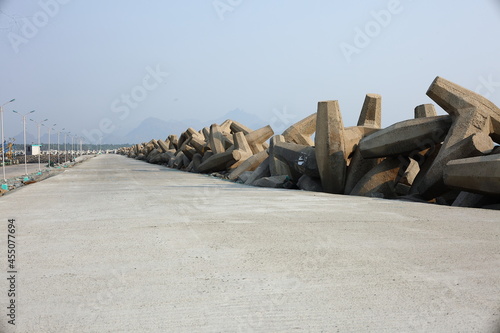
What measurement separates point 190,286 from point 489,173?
Result: 530 centimetres

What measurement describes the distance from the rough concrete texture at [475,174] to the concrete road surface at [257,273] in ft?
2.07

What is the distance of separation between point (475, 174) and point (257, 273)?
4.81 meters

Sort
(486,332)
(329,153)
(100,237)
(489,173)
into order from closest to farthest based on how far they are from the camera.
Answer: (486,332), (100,237), (489,173), (329,153)

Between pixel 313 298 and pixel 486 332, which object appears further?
pixel 313 298

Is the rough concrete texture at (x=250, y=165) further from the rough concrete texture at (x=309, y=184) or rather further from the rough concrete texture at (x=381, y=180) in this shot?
the rough concrete texture at (x=381, y=180)

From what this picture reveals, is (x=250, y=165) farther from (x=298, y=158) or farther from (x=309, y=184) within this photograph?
(x=309, y=184)

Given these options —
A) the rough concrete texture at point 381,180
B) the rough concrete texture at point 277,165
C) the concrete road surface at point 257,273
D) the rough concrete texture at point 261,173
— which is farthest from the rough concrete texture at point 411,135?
the rough concrete texture at point 261,173

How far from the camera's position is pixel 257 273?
11.8 ft

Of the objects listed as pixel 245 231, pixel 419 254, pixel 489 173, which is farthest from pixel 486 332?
pixel 489 173

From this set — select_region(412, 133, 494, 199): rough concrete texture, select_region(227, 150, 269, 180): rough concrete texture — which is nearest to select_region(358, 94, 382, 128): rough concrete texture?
select_region(412, 133, 494, 199): rough concrete texture

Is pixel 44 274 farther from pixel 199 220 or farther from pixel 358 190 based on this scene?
pixel 358 190

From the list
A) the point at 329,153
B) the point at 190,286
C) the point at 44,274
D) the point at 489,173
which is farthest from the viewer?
the point at 329,153

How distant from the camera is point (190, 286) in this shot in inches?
130

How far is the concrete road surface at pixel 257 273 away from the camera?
106 inches
